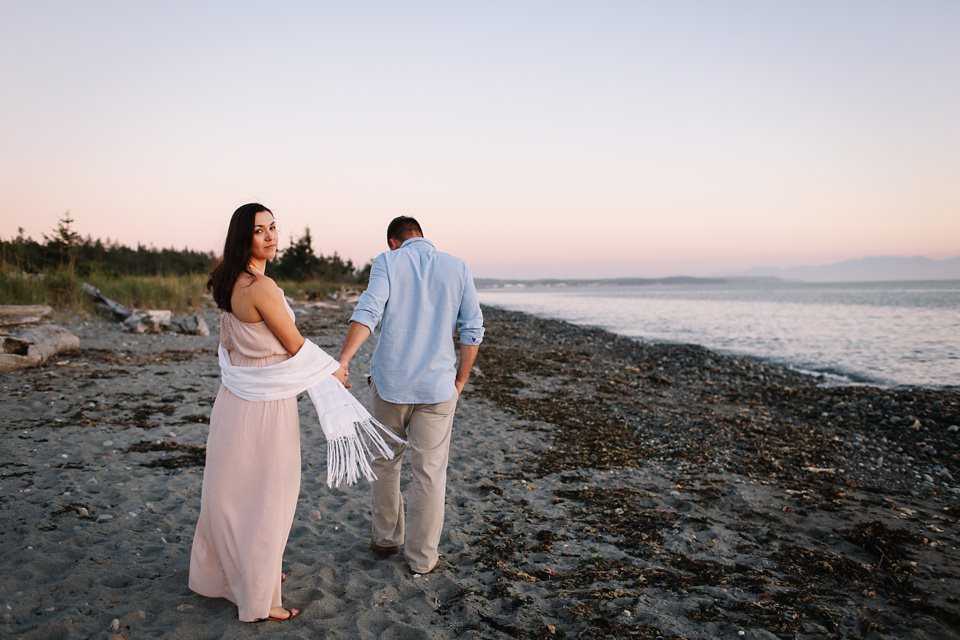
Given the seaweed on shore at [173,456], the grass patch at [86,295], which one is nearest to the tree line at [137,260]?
the grass patch at [86,295]

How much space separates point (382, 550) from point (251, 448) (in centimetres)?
141

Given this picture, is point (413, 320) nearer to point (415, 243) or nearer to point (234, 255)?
point (415, 243)

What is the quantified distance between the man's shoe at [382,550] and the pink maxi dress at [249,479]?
3.10ft

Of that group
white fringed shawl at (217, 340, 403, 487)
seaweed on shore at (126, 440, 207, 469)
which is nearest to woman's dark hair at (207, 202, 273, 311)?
white fringed shawl at (217, 340, 403, 487)

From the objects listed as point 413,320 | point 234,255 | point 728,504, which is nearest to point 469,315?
point 413,320

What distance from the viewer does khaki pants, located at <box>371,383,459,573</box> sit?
3.60 m

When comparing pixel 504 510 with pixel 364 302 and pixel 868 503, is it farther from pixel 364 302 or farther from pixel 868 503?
pixel 868 503

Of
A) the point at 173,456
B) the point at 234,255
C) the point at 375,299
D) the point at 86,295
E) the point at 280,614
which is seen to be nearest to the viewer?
the point at 234,255

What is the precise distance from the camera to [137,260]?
30.8 m

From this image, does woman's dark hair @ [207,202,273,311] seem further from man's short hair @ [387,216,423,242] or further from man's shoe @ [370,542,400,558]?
man's shoe @ [370,542,400,558]

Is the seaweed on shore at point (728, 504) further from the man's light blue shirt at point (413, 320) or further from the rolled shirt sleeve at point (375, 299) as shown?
the rolled shirt sleeve at point (375, 299)

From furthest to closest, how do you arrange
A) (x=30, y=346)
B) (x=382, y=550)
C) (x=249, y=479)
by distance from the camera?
1. (x=30, y=346)
2. (x=382, y=550)
3. (x=249, y=479)

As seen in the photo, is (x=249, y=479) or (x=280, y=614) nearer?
(x=249, y=479)

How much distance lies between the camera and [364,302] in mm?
3477
